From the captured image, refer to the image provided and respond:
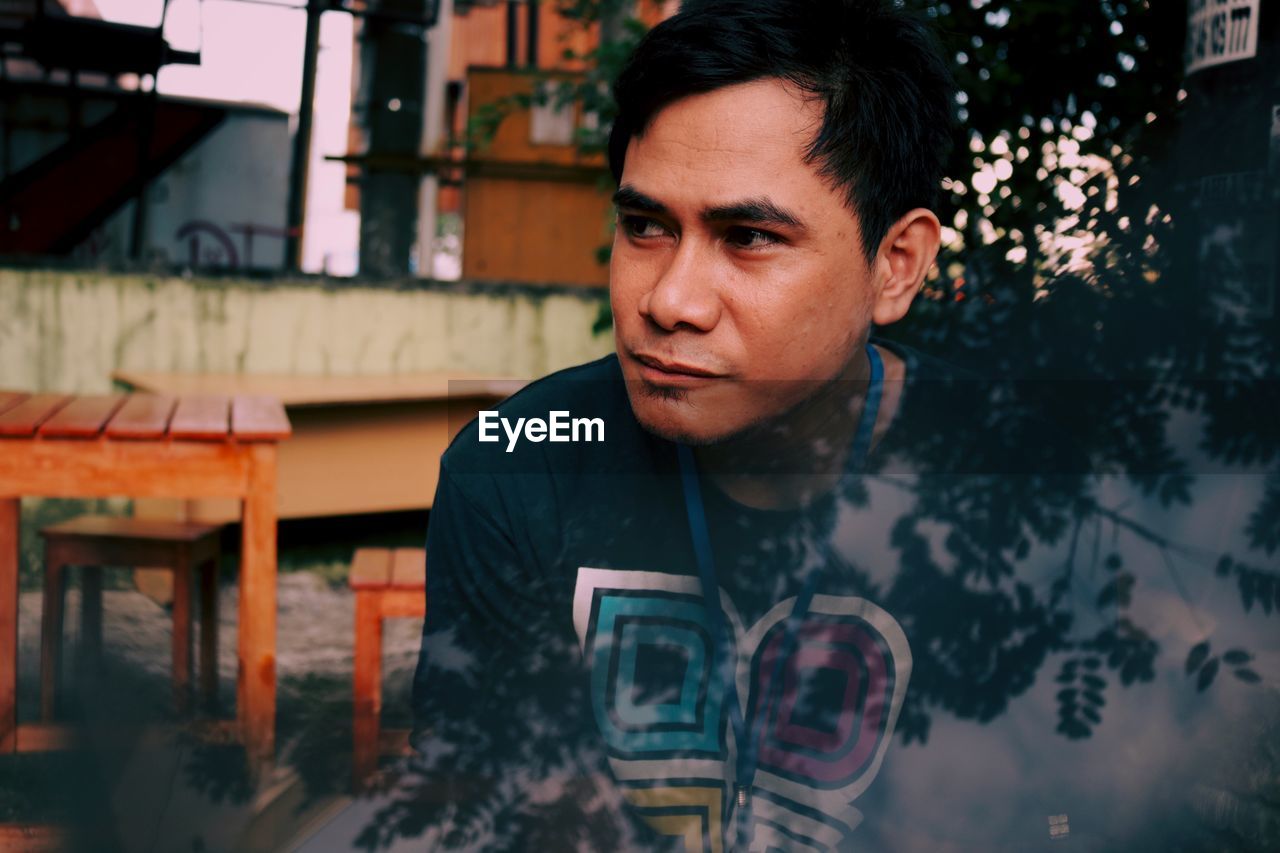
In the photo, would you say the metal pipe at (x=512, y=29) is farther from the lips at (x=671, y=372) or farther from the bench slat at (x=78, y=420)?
the lips at (x=671, y=372)

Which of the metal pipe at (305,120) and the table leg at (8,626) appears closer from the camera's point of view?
the table leg at (8,626)

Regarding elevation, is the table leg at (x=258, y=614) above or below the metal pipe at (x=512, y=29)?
below

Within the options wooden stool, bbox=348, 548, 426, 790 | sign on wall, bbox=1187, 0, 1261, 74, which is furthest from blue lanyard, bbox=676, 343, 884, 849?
wooden stool, bbox=348, 548, 426, 790

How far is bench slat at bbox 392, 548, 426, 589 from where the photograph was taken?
3193mm

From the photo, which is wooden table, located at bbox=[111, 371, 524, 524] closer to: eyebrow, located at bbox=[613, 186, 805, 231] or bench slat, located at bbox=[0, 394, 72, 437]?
bench slat, located at bbox=[0, 394, 72, 437]

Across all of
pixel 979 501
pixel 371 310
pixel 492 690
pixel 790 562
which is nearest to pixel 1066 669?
pixel 979 501

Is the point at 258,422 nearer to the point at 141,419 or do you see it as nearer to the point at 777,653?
the point at 141,419

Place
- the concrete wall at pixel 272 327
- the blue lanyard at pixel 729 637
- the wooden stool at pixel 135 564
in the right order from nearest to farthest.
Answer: the blue lanyard at pixel 729 637, the wooden stool at pixel 135 564, the concrete wall at pixel 272 327

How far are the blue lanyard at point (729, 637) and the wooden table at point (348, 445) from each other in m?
3.37

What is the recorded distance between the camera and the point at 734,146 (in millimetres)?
1564

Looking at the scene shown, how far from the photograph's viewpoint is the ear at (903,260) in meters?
1.83

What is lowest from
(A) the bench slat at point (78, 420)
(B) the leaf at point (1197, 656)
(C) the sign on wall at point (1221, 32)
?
(B) the leaf at point (1197, 656)

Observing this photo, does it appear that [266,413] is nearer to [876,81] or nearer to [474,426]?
[474,426]

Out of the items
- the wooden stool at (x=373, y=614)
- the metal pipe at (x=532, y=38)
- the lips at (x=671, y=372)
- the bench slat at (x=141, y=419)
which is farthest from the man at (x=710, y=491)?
the metal pipe at (x=532, y=38)
